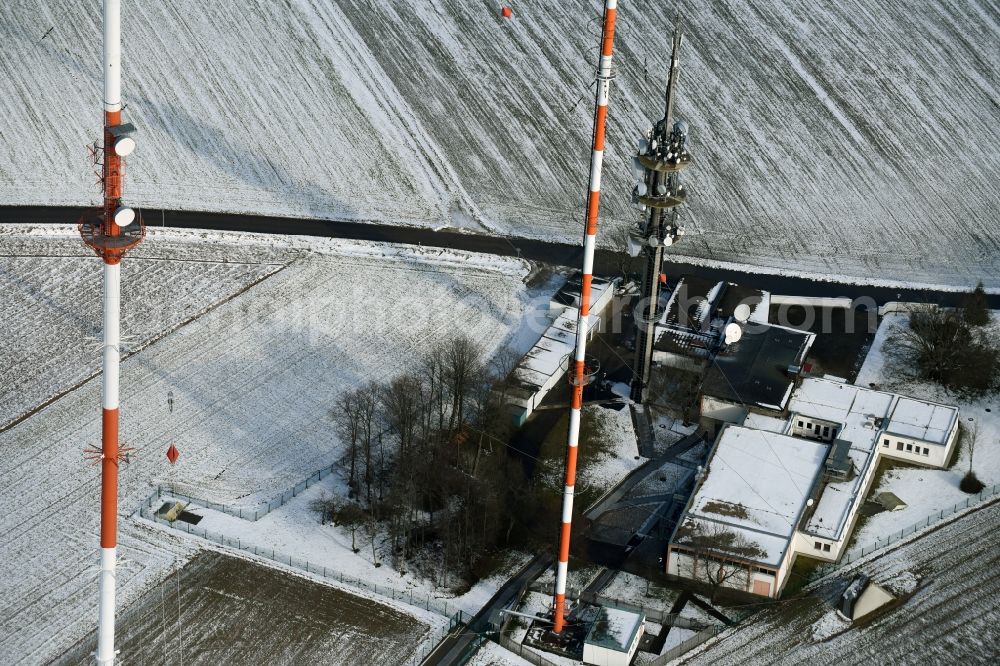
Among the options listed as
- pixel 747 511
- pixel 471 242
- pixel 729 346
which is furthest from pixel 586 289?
pixel 471 242

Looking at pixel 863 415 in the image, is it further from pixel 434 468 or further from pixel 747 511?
pixel 434 468

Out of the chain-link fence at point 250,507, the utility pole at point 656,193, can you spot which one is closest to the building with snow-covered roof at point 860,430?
the utility pole at point 656,193

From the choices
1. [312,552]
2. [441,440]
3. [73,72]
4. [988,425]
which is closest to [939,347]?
[988,425]

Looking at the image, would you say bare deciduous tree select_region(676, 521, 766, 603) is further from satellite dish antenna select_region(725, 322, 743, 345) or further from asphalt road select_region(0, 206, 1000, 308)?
asphalt road select_region(0, 206, 1000, 308)

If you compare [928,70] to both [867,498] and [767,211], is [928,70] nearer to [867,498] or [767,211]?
[767,211]

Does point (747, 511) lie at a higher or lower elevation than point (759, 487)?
lower

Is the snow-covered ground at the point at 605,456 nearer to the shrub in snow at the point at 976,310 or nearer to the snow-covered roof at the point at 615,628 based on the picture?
the snow-covered roof at the point at 615,628
